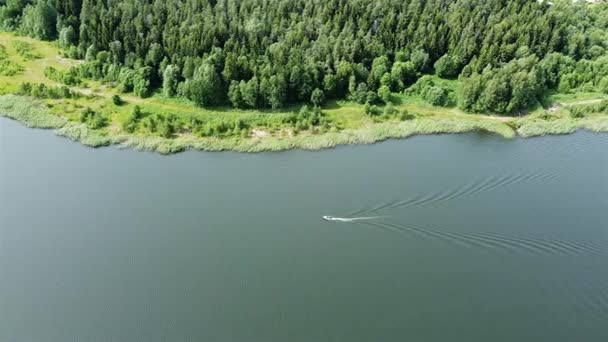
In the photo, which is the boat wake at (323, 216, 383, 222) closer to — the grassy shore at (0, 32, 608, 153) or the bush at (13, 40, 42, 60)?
the grassy shore at (0, 32, 608, 153)

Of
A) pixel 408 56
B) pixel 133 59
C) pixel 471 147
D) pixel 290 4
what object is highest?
pixel 290 4

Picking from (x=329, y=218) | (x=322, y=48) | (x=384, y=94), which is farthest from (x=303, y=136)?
(x=322, y=48)

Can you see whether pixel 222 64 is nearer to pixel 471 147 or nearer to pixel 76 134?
pixel 76 134

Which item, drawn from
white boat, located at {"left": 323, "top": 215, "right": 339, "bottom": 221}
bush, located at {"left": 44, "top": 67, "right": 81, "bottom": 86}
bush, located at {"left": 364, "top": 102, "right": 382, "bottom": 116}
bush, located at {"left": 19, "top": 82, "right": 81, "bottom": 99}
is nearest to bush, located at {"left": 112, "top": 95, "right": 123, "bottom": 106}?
bush, located at {"left": 19, "top": 82, "right": 81, "bottom": 99}

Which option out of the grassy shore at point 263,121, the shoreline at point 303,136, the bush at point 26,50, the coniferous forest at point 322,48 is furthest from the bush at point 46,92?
the bush at point 26,50

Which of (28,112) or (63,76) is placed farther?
(63,76)

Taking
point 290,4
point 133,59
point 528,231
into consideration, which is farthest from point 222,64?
point 528,231

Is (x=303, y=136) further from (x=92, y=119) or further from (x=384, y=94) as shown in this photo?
(x=92, y=119)
